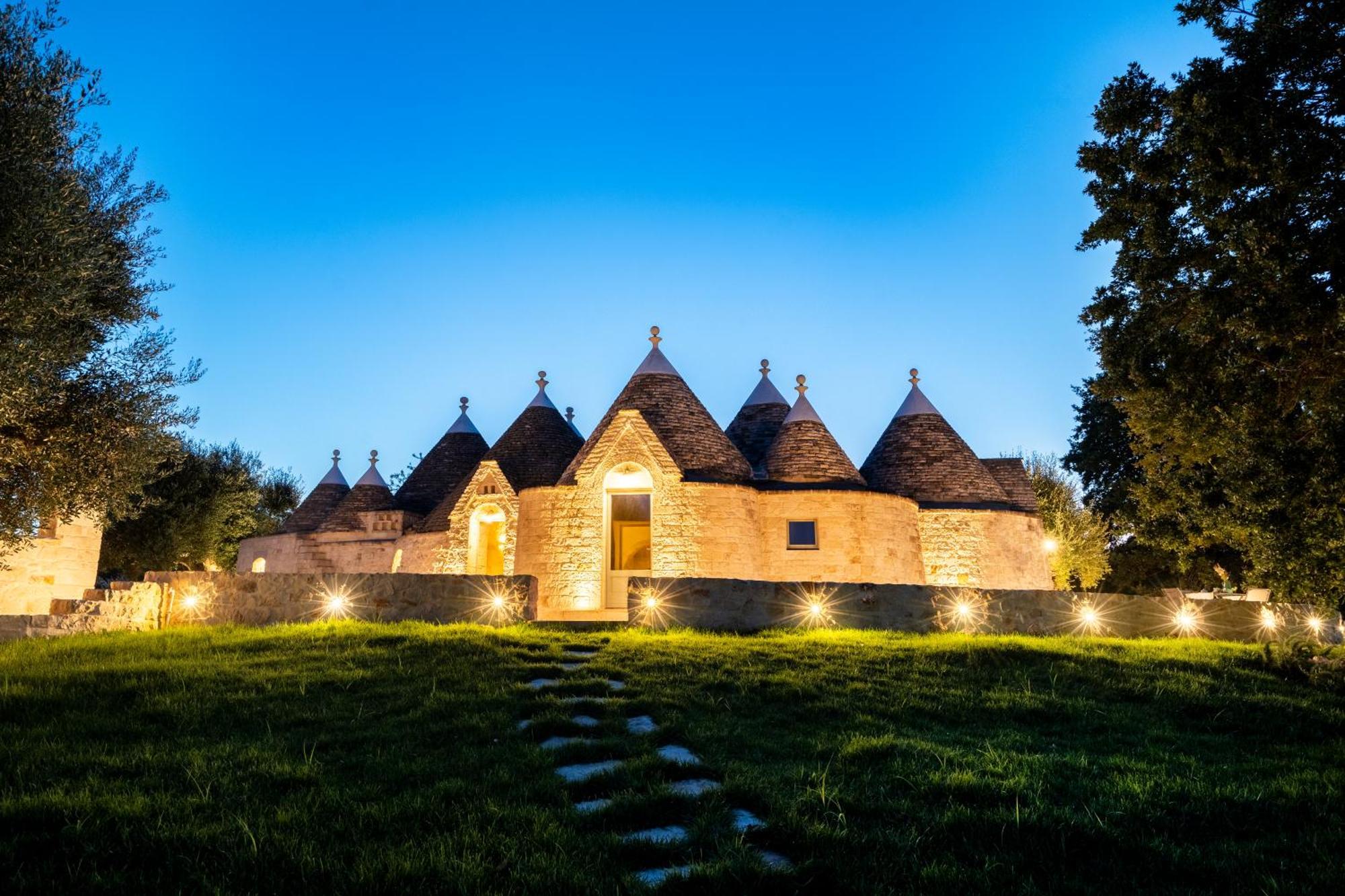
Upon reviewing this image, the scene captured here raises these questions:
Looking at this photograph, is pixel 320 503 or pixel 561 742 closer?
pixel 561 742

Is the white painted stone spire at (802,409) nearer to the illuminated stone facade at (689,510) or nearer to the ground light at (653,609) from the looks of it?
the illuminated stone facade at (689,510)

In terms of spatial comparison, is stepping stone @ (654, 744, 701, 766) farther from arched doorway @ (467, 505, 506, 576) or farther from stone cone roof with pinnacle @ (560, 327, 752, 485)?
arched doorway @ (467, 505, 506, 576)

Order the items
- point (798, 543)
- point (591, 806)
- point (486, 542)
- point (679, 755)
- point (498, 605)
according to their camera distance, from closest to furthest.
Result: point (591, 806)
point (679, 755)
point (498, 605)
point (798, 543)
point (486, 542)

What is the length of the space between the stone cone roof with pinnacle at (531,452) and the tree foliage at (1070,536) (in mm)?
16206

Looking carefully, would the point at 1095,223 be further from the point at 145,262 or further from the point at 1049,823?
the point at 145,262

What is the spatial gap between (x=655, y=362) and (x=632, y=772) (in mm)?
17484

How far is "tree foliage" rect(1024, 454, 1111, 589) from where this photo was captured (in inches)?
1187

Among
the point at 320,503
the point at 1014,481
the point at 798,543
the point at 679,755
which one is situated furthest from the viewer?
the point at 320,503

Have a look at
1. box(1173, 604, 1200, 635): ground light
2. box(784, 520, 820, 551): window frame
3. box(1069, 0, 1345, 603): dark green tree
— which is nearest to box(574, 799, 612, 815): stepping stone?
box(1069, 0, 1345, 603): dark green tree

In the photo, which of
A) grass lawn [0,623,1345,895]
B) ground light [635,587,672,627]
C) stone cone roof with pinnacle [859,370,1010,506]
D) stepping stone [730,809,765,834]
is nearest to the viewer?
grass lawn [0,623,1345,895]

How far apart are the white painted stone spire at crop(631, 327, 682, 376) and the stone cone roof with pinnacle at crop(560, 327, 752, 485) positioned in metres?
0.02

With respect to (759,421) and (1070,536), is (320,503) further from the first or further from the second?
(1070,536)

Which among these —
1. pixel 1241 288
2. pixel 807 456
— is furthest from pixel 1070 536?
pixel 1241 288

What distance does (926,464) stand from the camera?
2355 centimetres
